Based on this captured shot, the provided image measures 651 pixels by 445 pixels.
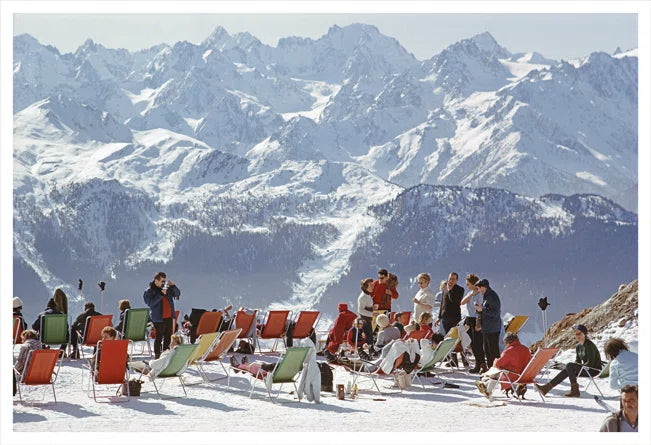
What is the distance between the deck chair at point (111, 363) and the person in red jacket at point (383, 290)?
14.5ft

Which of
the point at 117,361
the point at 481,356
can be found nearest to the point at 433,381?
the point at 481,356

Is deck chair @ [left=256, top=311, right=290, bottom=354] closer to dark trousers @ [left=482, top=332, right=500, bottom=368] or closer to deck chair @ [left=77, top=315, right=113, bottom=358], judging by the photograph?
deck chair @ [left=77, top=315, right=113, bottom=358]

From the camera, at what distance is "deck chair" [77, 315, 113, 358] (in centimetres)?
1414

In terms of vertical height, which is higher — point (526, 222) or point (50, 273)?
point (526, 222)

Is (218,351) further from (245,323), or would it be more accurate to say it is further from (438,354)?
(438,354)

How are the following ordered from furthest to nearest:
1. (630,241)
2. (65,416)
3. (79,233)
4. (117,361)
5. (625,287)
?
(79,233) < (630,241) < (625,287) < (117,361) < (65,416)

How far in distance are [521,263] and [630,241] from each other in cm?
1608

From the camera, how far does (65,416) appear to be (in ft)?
35.4

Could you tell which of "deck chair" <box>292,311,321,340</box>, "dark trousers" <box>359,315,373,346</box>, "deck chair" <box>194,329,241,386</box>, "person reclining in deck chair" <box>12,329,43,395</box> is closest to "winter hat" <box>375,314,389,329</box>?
"dark trousers" <box>359,315,373,346</box>

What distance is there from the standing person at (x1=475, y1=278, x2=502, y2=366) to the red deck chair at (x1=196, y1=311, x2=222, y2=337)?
162 inches

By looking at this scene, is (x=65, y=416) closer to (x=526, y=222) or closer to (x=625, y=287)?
(x=625, y=287)

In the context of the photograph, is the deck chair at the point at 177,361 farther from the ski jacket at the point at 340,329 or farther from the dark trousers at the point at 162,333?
the ski jacket at the point at 340,329

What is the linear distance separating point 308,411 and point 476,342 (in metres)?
3.17

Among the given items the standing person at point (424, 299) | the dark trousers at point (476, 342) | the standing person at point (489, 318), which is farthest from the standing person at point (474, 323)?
the standing person at point (424, 299)
